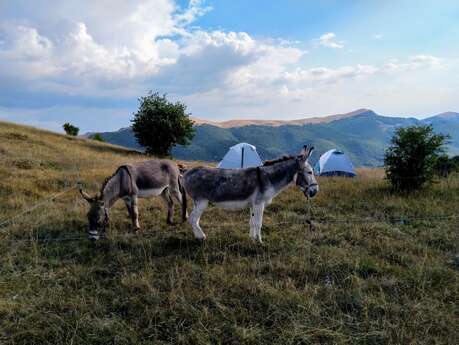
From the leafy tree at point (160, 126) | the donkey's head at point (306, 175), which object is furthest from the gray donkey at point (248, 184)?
the leafy tree at point (160, 126)

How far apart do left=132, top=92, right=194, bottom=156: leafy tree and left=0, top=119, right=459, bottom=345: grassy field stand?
98.0ft

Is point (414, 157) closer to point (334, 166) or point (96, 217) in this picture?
point (334, 166)

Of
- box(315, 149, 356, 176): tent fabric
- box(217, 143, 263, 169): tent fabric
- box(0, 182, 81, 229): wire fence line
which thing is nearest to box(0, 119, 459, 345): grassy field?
box(0, 182, 81, 229): wire fence line

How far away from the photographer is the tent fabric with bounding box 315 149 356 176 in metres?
22.8

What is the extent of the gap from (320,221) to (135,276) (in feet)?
20.7

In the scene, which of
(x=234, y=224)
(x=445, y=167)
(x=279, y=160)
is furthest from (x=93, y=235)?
(x=445, y=167)

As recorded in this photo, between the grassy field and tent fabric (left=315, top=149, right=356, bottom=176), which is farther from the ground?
tent fabric (left=315, top=149, right=356, bottom=176)

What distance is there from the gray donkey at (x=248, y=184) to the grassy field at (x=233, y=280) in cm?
92

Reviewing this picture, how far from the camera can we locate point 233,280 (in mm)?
5820

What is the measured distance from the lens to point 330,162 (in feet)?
76.3

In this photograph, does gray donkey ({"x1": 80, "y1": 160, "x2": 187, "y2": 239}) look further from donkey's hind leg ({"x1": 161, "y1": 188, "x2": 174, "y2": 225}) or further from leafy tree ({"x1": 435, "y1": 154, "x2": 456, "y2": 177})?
leafy tree ({"x1": 435, "y1": 154, "x2": 456, "y2": 177})

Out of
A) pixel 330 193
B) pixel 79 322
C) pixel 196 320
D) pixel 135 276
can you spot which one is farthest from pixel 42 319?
pixel 330 193

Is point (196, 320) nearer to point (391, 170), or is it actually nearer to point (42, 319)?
point (42, 319)

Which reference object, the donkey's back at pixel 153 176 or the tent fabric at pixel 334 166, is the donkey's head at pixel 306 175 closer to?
the donkey's back at pixel 153 176
